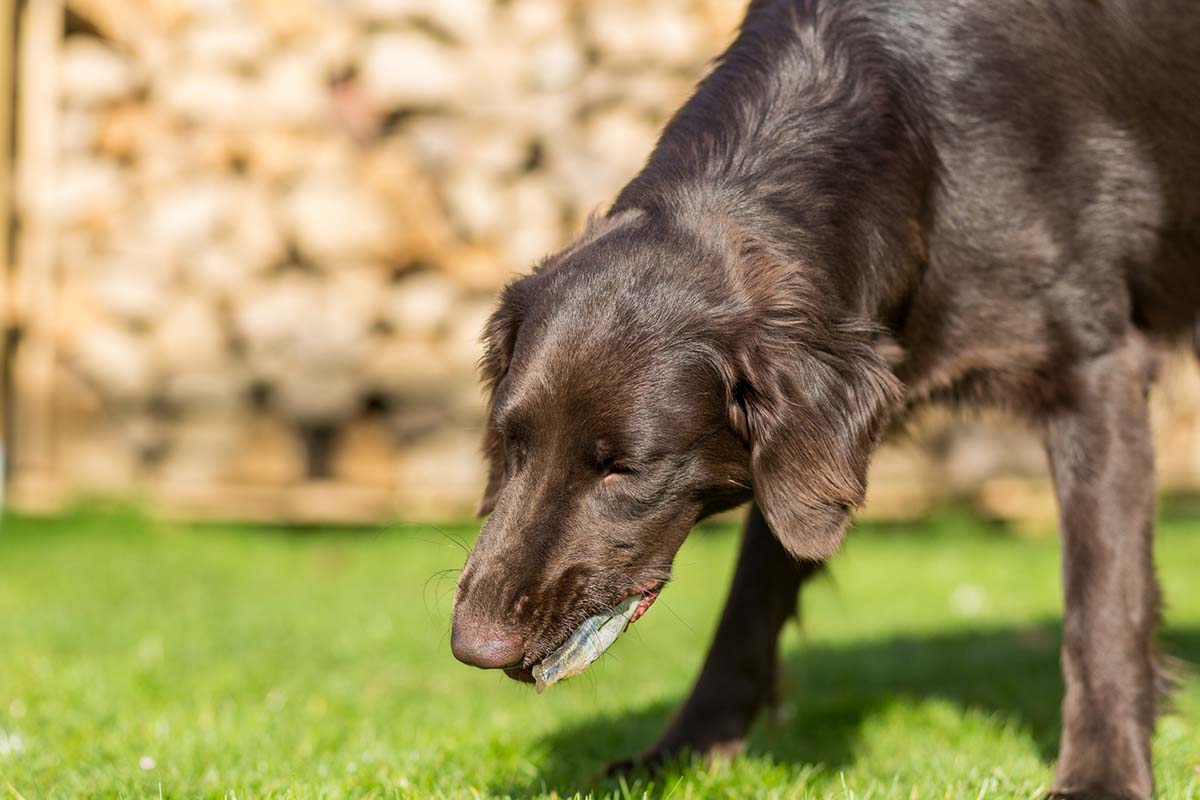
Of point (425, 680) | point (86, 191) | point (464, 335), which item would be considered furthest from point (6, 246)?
point (425, 680)

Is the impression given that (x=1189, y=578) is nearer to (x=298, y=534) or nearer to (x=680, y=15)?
(x=680, y=15)

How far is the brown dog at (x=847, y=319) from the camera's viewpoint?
2326 millimetres

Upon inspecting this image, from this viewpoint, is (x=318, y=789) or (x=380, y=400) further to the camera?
(x=380, y=400)

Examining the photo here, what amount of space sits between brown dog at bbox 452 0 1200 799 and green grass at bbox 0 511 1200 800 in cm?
34

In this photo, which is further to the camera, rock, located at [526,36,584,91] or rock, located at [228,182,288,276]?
rock, located at [526,36,584,91]

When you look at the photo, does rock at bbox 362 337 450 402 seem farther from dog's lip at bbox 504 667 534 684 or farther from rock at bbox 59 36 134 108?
dog's lip at bbox 504 667 534 684

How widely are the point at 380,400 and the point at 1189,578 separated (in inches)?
165

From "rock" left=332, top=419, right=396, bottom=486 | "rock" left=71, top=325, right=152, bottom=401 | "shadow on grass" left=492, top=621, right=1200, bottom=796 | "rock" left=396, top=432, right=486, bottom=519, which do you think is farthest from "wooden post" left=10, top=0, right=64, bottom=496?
"shadow on grass" left=492, top=621, right=1200, bottom=796

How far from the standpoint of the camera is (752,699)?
3105 millimetres

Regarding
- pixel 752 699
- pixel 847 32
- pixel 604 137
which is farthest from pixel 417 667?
pixel 604 137

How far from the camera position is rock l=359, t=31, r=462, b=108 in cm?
709

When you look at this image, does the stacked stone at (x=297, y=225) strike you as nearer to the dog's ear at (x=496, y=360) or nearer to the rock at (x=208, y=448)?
the rock at (x=208, y=448)

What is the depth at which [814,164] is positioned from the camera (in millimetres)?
2670

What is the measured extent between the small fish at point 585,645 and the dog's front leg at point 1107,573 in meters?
0.99
